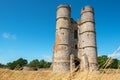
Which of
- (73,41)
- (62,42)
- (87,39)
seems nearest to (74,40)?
(73,41)

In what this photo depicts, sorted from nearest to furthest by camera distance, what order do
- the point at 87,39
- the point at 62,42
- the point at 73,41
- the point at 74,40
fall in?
1. the point at 62,42
2. the point at 87,39
3. the point at 73,41
4. the point at 74,40

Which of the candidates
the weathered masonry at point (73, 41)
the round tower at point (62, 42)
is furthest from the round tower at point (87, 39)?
the round tower at point (62, 42)

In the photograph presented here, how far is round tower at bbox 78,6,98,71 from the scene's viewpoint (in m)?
25.9

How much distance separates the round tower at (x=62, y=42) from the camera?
25.4 metres

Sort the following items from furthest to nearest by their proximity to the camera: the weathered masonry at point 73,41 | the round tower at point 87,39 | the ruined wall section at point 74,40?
the ruined wall section at point 74,40
the round tower at point 87,39
the weathered masonry at point 73,41

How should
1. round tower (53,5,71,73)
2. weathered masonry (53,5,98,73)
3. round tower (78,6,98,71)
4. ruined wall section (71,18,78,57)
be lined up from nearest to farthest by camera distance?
round tower (53,5,71,73) → weathered masonry (53,5,98,73) → round tower (78,6,98,71) → ruined wall section (71,18,78,57)

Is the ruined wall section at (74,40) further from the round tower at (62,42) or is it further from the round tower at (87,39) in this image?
the round tower at (62,42)

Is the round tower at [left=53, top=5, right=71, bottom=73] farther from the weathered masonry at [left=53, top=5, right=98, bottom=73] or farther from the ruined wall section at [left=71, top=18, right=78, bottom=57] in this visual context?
the ruined wall section at [left=71, top=18, right=78, bottom=57]

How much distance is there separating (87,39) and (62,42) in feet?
12.9

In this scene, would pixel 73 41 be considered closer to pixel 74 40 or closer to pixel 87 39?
pixel 74 40

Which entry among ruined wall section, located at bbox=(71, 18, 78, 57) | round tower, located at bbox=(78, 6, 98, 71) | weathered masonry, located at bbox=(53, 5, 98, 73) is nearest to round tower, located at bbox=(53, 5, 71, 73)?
weathered masonry, located at bbox=(53, 5, 98, 73)

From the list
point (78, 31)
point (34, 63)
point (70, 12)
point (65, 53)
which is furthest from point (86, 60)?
point (34, 63)

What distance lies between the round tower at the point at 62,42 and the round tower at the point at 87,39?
222 centimetres

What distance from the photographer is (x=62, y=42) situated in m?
26.1
